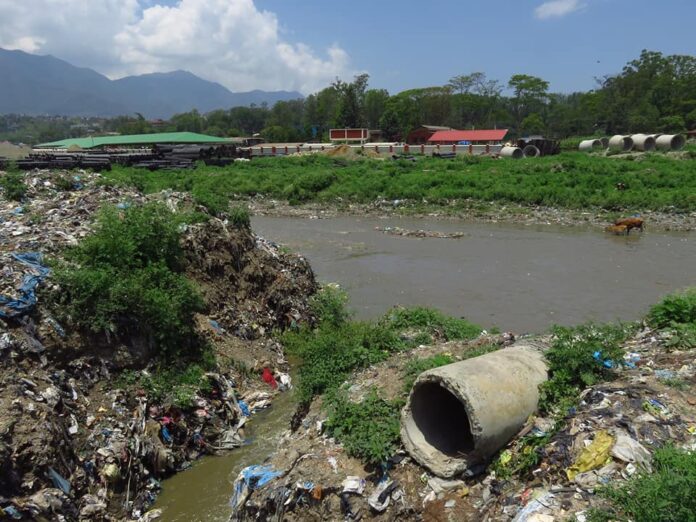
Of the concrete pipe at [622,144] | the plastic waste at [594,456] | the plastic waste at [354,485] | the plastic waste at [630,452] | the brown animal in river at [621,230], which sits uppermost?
the concrete pipe at [622,144]

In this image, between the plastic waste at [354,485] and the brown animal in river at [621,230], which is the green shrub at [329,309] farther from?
the brown animal in river at [621,230]

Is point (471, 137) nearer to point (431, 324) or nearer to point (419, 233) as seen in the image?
point (419, 233)

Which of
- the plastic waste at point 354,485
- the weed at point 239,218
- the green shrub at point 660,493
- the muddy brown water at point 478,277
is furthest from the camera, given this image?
the weed at point 239,218

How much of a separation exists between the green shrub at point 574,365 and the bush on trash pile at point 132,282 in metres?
5.06

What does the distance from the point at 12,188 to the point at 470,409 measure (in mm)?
9954

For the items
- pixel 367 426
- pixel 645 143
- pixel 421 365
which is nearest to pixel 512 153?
pixel 645 143

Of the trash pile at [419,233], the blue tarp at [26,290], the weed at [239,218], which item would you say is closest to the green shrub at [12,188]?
the blue tarp at [26,290]

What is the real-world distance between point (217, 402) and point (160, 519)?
1.94m

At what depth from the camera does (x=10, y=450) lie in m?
5.38

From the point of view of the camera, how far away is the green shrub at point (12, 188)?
10703 mm

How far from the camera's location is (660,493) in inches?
145

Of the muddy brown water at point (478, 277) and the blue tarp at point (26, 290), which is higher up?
the blue tarp at point (26, 290)

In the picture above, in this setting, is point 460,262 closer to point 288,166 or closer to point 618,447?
point 618,447

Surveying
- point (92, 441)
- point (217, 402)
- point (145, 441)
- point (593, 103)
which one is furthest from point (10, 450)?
point (593, 103)
